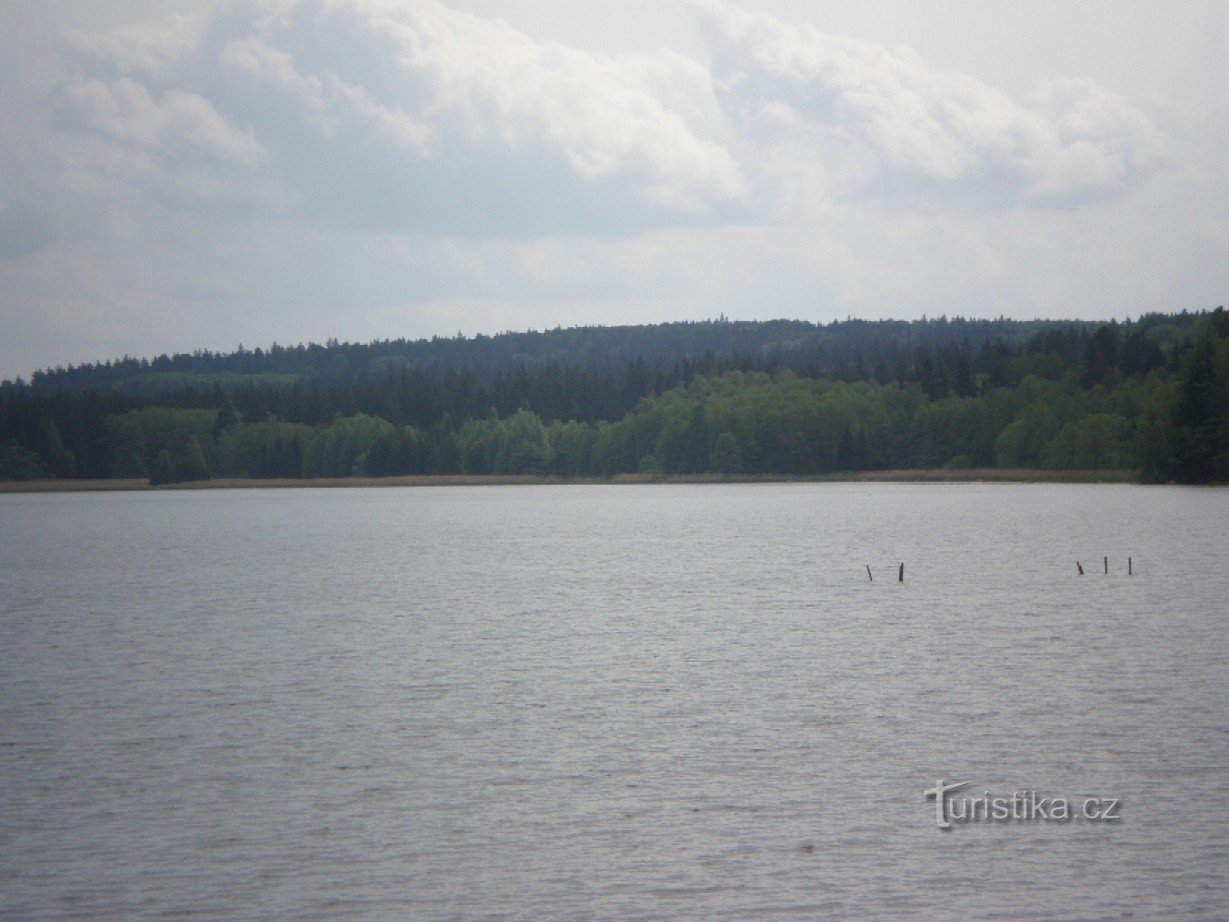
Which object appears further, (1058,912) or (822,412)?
(822,412)

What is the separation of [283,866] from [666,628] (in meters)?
20.8

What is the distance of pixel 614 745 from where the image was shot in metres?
20.3

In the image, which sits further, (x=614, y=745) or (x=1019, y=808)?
(x=614, y=745)

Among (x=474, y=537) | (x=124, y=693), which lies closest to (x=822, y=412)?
(x=474, y=537)

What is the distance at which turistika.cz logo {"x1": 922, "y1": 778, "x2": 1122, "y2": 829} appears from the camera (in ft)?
52.4

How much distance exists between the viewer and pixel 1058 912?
1277 cm

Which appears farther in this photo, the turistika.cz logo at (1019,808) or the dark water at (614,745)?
the turistika.cz logo at (1019,808)

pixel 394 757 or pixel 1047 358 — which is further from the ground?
pixel 1047 358

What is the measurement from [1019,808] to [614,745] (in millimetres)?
6507

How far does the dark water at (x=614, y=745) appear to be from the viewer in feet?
45.4

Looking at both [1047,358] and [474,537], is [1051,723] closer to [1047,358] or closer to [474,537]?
[474,537]

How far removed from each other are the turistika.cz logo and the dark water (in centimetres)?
21

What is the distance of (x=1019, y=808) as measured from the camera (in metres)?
16.5

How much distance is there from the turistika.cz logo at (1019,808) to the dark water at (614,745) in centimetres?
21
